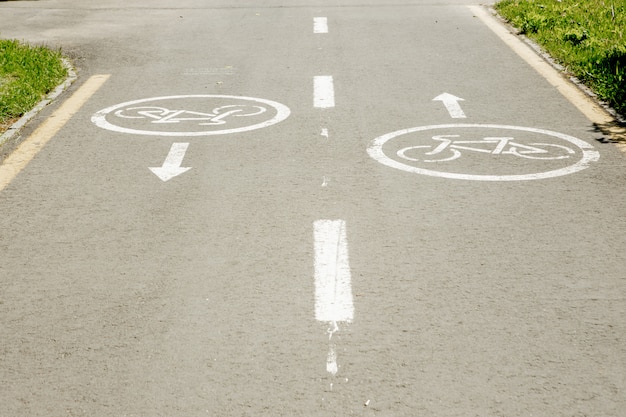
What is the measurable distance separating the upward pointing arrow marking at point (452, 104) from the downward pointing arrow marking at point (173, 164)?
3089 mm

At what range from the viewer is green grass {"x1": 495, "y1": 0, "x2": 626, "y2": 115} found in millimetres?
11359

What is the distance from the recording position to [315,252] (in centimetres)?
635

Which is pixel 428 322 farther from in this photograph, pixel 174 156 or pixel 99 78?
pixel 99 78

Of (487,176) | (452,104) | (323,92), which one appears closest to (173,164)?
(487,176)

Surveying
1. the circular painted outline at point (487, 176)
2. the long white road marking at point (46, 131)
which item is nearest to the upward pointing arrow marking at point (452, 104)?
the circular painted outline at point (487, 176)

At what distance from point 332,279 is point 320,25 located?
1239 cm

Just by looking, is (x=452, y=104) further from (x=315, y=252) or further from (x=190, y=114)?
(x=315, y=252)

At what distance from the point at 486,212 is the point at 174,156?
321 centimetres

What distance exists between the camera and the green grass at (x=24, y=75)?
10.7 metres

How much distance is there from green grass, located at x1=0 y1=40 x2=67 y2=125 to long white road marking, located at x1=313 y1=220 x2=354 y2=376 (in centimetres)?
509

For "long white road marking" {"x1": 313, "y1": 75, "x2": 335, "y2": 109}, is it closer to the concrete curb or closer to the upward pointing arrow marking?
the upward pointing arrow marking

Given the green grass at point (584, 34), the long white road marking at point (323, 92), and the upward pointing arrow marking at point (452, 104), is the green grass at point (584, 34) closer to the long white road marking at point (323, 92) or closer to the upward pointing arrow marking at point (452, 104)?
the upward pointing arrow marking at point (452, 104)

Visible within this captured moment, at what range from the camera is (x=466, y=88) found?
11.7m

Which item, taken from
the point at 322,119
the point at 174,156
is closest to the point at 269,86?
the point at 322,119
